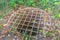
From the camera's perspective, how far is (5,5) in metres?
4.60

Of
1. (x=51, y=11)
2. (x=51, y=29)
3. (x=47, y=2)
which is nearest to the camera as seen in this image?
(x=51, y=29)

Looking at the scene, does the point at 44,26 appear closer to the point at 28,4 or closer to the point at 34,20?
the point at 34,20

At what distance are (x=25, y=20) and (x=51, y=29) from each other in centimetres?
58

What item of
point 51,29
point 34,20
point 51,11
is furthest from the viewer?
point 51,11

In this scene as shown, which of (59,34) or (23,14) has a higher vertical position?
A: (23,14)

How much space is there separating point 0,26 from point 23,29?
54 cm

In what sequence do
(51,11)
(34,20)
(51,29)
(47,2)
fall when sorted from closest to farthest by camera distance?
1. (51,29)
2. (34,20)
3. (51,11)
4. (47,2)

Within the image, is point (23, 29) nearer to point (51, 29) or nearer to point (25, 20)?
point (25, 20)

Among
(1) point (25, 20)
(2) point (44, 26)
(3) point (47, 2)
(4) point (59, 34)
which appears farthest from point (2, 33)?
(3) point (47, 2)

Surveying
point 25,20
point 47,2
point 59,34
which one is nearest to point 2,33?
point 25,20

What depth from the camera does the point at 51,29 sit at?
3.39 m

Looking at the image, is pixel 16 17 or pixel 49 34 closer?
pixel 49 34

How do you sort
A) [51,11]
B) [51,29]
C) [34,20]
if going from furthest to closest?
[51,11], [34,20], [51,29]

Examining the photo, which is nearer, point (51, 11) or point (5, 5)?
point (51, 11)
